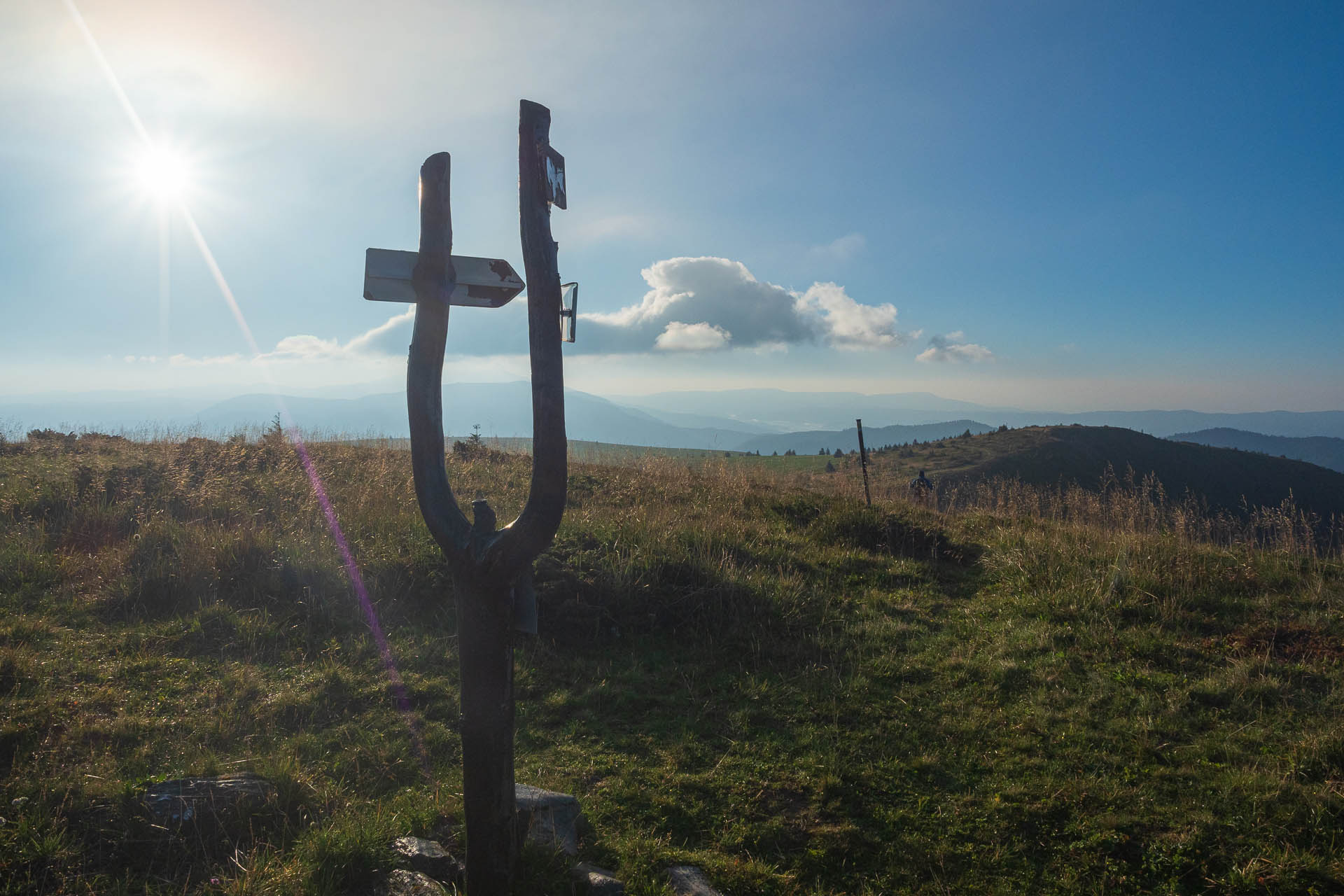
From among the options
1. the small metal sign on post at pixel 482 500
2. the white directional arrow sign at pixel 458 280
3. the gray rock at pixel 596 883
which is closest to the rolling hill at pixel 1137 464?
the gray rock at pixel 596 883

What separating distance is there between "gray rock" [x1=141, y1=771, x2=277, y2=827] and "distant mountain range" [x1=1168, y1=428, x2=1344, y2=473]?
182 metres

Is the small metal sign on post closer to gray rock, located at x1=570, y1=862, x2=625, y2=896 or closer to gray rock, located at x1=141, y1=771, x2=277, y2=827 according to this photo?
gray rock, located at x1=570, y1=862, x2=625, y2=896

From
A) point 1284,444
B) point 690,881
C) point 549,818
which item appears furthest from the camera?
point 1284,444

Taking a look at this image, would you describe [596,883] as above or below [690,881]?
above

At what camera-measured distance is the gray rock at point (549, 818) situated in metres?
3.55

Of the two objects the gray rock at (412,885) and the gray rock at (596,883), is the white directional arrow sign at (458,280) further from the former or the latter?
the gray rock at (596,883)

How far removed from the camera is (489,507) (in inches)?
117

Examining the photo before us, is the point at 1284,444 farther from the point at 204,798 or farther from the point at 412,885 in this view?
the point at 204,798

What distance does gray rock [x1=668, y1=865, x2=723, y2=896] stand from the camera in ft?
11.4

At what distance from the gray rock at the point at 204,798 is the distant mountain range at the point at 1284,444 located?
182041mm

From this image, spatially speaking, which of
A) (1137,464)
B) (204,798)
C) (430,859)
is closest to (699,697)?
(430,859)

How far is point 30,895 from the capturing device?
2898 mm

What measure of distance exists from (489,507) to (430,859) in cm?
194

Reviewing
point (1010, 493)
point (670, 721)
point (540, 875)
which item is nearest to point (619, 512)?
point (670, 721)
